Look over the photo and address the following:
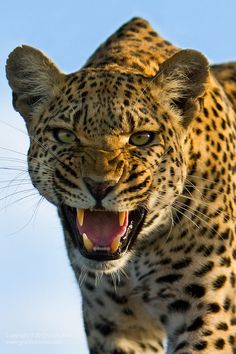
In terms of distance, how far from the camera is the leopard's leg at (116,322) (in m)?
11.2

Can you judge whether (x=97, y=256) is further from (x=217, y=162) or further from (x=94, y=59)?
(x=94, y=59)

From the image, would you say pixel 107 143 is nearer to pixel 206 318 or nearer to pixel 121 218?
pixel 121 218

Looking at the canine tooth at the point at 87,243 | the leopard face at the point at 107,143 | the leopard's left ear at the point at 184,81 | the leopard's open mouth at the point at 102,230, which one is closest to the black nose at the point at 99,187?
the leopard face at the point at 107,143

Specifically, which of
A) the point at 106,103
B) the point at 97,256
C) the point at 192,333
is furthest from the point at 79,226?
the point at 192,333

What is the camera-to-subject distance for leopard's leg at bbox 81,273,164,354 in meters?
11.2

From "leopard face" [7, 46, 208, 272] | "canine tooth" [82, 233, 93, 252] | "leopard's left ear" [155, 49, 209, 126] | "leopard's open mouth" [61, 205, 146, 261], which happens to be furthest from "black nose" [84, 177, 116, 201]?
"leopard's left ear" [155, 49, 209, 126]

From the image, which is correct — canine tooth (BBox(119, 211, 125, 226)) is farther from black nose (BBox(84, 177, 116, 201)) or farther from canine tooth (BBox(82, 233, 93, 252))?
black nose (BBox(84, 177, 116, 201))

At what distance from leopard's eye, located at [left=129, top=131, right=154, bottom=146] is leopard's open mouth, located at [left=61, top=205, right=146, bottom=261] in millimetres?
538

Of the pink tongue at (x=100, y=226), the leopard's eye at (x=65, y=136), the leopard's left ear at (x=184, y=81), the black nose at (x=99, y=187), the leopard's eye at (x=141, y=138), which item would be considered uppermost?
the leopard's left ear at (x=184, y=81)

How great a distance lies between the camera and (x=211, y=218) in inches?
426

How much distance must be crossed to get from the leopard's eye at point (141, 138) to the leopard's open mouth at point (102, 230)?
0.54 m

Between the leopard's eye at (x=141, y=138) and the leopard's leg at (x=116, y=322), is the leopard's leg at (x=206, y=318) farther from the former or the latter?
the leopard's eye at (x=141, y=138)

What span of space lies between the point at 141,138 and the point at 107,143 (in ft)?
1.30

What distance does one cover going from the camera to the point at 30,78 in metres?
10.6
